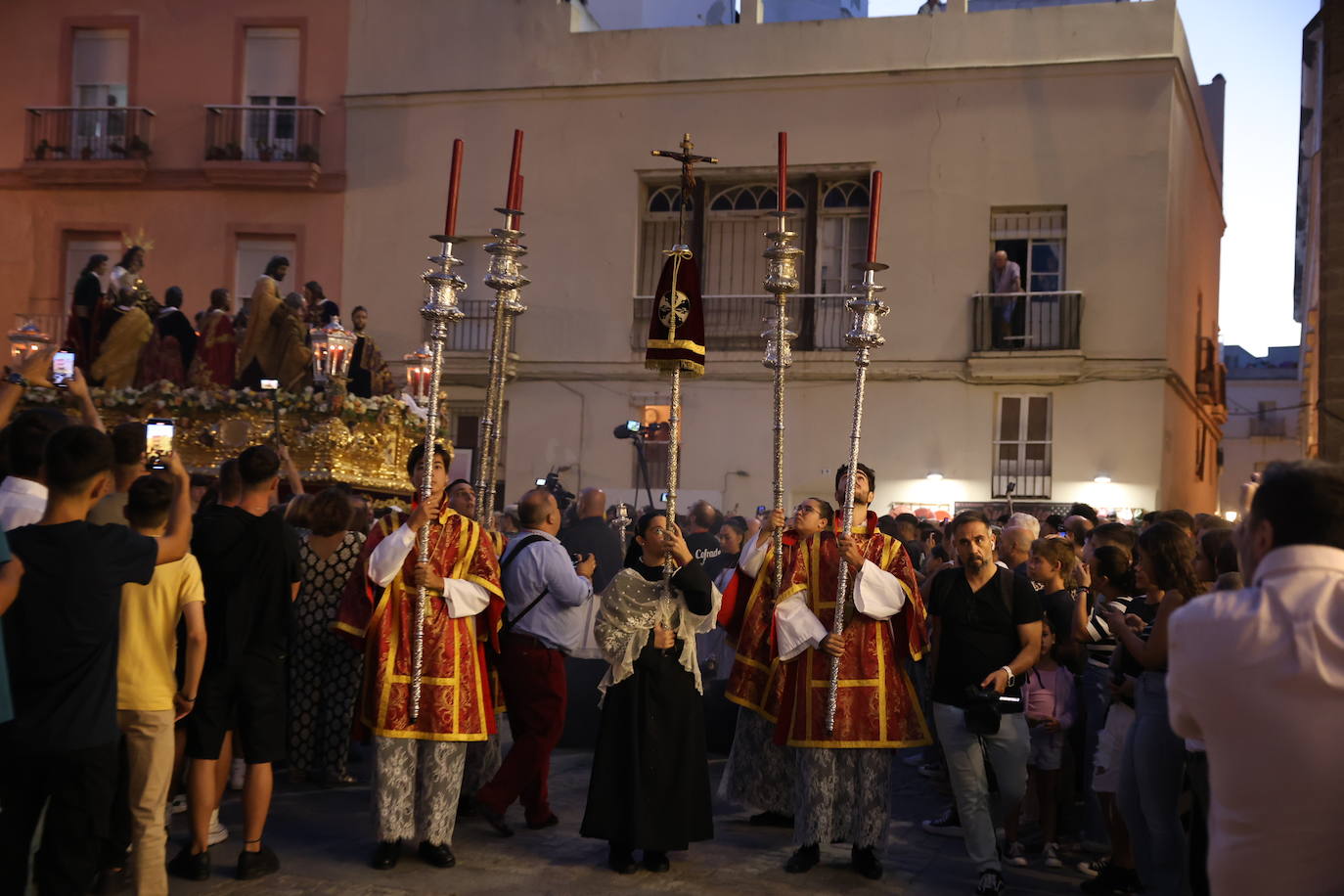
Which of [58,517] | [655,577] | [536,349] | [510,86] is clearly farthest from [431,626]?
[510,86]

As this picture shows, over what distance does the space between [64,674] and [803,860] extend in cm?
329

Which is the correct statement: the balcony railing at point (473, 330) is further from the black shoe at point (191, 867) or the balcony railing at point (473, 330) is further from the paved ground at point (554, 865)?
the black shoe at point (191, 867)

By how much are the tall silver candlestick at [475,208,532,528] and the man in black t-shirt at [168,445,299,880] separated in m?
1.27

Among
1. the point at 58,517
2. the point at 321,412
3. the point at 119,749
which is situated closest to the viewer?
the point at 58,517

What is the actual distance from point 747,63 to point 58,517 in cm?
1540

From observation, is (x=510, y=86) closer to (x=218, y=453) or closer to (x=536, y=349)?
(x=536, y=349)

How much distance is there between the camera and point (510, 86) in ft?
62.3

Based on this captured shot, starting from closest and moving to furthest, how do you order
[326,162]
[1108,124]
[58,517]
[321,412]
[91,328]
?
[58,517], [321,412], [91,328], [1108,124], [326,162]

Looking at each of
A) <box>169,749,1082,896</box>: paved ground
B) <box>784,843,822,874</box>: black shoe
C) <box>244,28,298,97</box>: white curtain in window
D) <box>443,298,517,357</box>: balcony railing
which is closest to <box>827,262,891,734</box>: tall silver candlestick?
<box>784,843,822,874</box>: black shoe

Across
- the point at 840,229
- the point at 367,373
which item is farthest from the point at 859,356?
the point at 840,229

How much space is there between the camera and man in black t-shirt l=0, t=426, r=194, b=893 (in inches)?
159

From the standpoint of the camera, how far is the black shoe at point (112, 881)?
5359 mm

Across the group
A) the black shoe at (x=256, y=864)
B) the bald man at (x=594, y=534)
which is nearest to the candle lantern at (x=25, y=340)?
the bald man at (x=594, y=534)

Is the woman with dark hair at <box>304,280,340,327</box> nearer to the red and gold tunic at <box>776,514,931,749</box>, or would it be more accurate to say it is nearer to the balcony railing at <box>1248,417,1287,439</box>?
the red and gold tunic at <box>776,514,931,749</box>
